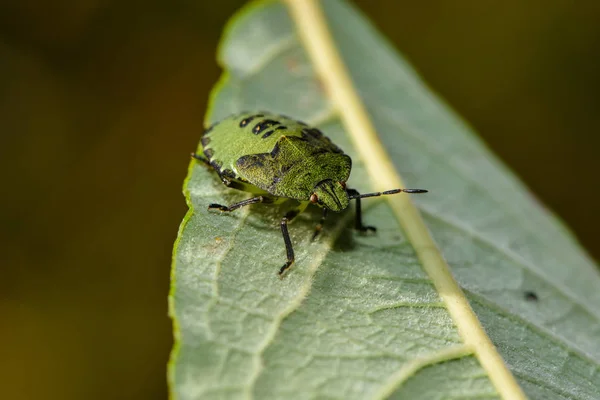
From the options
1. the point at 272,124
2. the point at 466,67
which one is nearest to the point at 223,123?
the point at 272,124

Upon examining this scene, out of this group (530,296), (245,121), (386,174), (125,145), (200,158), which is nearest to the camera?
(530,296)

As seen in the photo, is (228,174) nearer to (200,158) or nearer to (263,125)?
(200,158)

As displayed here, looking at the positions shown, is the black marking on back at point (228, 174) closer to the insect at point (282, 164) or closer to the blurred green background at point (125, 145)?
the insect at point (282, 164)

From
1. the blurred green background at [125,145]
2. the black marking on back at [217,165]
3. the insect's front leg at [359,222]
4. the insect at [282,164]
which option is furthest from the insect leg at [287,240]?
the blurred green background at [125,145]

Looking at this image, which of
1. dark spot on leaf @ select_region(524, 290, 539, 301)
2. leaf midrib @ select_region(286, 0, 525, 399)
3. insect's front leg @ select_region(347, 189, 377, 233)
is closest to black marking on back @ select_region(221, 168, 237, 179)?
insect's front leg @ select_region(347, 189, 377, 233)

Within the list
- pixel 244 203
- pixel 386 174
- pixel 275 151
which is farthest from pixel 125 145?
pixel 386 174

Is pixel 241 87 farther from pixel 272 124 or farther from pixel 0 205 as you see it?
pixel 0 205
